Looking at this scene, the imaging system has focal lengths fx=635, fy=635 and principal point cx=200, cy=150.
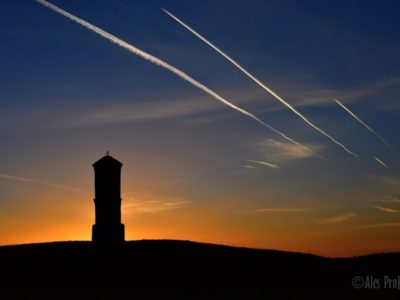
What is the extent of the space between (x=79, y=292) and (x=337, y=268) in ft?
52.5

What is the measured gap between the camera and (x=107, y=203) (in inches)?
1492

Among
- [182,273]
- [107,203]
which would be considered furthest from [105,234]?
[182,273]

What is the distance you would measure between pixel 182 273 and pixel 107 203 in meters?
7.19

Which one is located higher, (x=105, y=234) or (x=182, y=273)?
(x=105, y=234)

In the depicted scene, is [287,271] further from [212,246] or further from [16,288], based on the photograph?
[16,288]

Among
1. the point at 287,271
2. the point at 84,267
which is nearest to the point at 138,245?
the point at 84,267

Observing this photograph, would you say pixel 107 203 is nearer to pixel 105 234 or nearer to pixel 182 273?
pixel 105 234

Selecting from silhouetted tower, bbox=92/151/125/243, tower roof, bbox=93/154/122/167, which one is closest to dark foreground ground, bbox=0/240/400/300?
silhouetted tower, bbox=92/151/125/243

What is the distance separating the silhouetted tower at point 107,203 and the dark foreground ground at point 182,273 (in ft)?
2.80

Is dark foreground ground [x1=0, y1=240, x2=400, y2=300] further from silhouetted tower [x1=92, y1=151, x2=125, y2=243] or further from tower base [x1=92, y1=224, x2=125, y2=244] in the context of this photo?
silhouetted tower [x1=92, y1=151, x2=125, y2=243]

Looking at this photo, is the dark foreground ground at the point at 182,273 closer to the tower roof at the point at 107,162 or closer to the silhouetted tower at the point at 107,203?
the silhouetted tower at the point at 107,203

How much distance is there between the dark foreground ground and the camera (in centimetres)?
2898

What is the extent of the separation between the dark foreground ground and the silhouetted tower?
85cm

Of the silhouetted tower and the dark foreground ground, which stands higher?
the silhouetted tower
